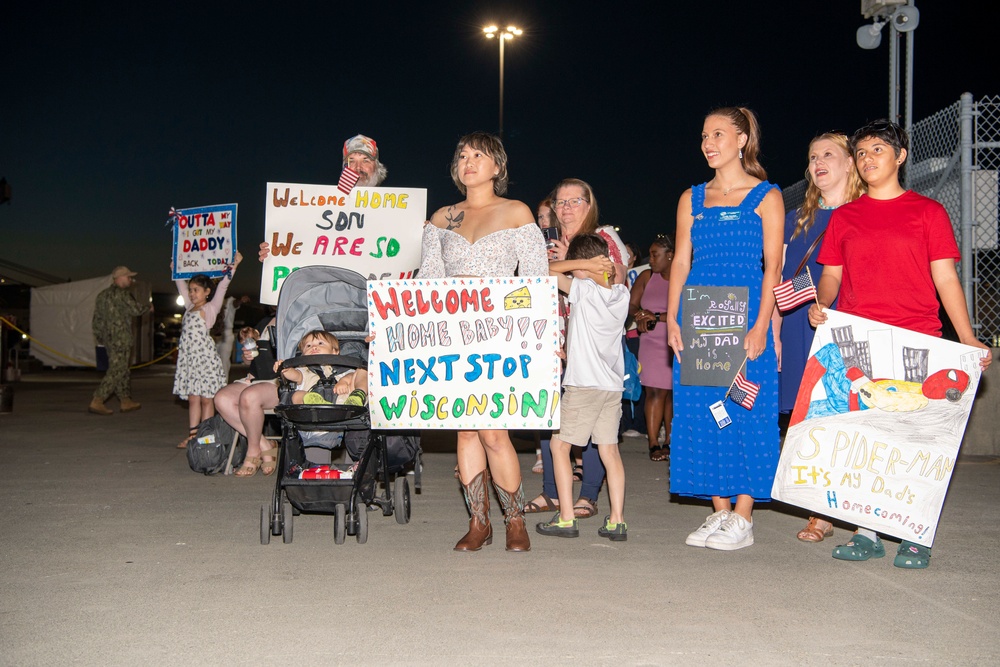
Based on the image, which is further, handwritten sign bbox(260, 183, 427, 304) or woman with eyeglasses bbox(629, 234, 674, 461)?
woman with eyeglasses bbox(629, 234, 674, 461)

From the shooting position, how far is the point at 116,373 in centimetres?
1254

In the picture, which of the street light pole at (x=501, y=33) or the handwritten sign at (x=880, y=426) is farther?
the street light pole at (x=501, y=33)

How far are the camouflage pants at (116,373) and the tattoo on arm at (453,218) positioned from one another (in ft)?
28.5

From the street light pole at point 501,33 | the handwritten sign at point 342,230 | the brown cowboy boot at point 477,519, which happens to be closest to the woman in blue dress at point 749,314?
the brown cowboy boot at point 477,519

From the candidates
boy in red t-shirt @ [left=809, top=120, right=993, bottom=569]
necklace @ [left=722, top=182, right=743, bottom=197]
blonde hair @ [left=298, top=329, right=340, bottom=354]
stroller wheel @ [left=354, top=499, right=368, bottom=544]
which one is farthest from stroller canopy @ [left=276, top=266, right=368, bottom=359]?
boy in red t-shirt @ [left=809, top=120, right=993, bottom=569]

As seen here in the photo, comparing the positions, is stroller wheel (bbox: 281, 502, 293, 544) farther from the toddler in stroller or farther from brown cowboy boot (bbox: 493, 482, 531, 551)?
brown cowboy boot (bbox: 493, 482, 531, 551)

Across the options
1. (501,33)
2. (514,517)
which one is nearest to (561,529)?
(514,517)

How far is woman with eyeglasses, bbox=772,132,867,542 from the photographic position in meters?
5.20

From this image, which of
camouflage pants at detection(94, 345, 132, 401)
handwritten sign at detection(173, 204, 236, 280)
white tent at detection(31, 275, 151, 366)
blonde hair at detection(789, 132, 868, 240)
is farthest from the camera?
white tent at detection(31, 275, 151, 366)

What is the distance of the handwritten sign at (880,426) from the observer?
450 centimetres

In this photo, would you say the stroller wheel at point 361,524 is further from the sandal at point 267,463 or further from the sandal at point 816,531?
the sandal at point 267,463

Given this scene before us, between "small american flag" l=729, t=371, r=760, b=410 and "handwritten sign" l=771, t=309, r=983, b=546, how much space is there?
0.26 m

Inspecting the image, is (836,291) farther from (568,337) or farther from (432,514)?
(432,514)

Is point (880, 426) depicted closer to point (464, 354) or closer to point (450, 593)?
point (464, 354)
